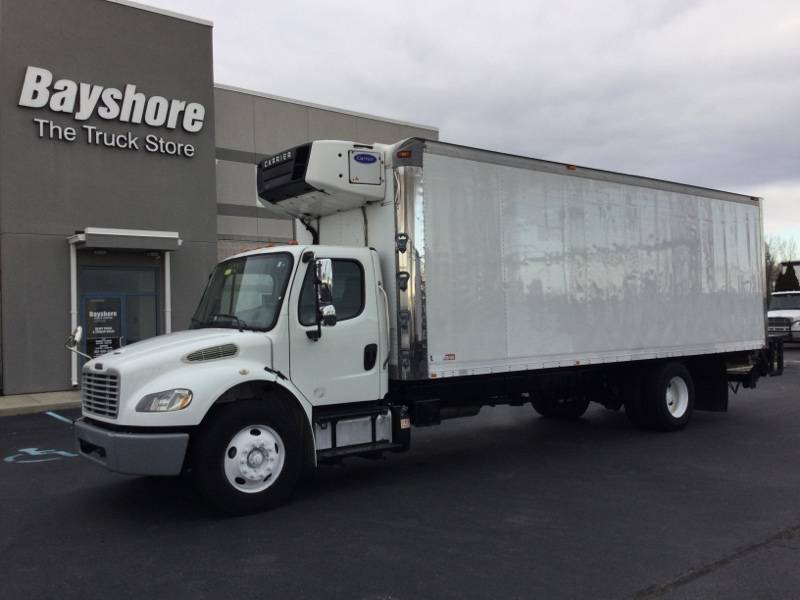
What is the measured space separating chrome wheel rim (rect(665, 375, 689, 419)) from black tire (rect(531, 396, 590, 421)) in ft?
3.87

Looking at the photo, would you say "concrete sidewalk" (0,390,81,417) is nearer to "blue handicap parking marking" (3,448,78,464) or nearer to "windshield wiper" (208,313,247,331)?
"blue handicap parking marking" (3,448,78,464)

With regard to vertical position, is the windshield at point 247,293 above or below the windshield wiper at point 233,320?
above

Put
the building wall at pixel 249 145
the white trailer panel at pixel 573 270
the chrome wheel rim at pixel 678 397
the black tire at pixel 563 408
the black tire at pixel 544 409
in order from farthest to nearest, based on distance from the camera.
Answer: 1. the building wall at pixel 249 145
2. the black tire at pixel 544 409
3. the black tire at pixel 563 408
4. the chrome wheel rim at pixel 678 397
5. the white trailer panel at pixel 573 270

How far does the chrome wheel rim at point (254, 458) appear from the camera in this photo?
5.90 metres

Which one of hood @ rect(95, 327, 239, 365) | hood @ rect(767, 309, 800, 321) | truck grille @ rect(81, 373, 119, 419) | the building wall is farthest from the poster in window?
hood @ rect(767, 309, 800, 321)

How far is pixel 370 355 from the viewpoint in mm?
6957

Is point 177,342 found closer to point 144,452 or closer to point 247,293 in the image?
point 247,293

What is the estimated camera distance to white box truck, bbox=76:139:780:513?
5883 millimetres

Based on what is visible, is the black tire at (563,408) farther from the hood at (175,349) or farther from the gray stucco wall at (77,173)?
the gray stucco wall at (77,173)

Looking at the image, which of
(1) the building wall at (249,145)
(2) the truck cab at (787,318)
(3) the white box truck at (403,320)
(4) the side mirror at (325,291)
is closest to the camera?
(3) the white box truck at (403,320)

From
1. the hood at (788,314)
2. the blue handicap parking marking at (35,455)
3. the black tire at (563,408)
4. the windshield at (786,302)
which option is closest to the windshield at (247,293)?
the blue handicap parking marking at (35,455)

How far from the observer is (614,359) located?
8875mm

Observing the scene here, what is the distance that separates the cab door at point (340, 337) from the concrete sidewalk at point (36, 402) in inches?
383

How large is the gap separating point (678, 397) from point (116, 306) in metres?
13.4
